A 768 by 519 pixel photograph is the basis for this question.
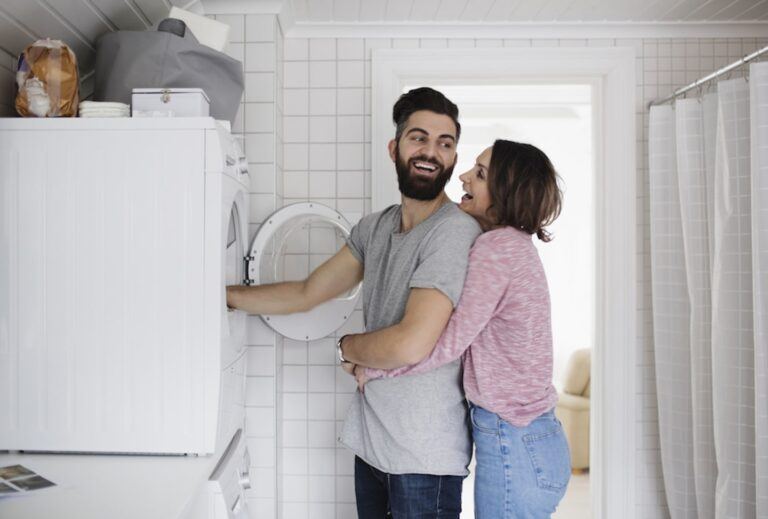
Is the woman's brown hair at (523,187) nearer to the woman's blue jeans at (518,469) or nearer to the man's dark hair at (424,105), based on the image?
the man's dark hair at (424,105)

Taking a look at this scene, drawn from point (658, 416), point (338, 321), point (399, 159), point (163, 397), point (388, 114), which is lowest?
point (658, 416)

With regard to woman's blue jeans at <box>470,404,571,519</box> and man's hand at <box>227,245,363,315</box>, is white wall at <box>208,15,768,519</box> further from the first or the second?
woman's blue jeans at <box>470,404,571,519</box>

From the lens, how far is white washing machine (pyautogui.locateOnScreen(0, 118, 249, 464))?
133cm

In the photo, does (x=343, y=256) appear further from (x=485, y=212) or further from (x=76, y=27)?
(x=76, y=27)

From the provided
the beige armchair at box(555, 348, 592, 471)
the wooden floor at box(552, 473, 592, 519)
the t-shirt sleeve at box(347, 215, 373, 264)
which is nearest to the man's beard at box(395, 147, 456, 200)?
the t-shirt sleeve at box(347, 215, 373, 264)

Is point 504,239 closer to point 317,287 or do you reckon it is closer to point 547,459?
point 547,459

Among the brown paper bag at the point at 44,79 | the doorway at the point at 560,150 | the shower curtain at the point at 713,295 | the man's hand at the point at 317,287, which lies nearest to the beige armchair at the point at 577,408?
the doorway at the point at 560,150

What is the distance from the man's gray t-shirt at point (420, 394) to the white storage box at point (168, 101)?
24.0 inches

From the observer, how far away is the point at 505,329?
1383 millimetres

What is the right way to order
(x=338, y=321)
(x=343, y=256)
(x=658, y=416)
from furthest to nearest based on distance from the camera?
(x=658, y=416) < (x=338, y=321) < (x=343, y=256)

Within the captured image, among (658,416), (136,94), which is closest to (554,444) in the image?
(658,416)

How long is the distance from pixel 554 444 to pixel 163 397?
92 centimetres

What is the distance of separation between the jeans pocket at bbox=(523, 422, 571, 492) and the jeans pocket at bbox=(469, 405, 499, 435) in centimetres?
7

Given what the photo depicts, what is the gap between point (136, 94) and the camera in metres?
1.42
